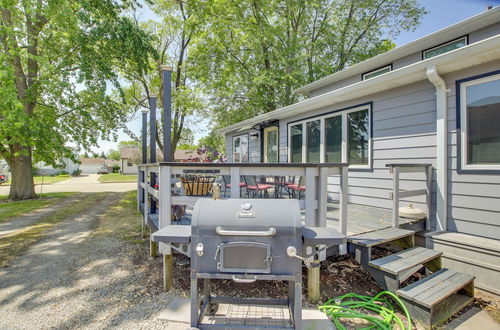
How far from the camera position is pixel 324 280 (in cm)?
315

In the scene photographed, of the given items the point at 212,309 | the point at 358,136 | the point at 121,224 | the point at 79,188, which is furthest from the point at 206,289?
the point at 79,188

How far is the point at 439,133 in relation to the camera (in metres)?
3.74

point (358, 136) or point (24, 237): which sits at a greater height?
point (358, 136)

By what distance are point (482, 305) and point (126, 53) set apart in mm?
11218

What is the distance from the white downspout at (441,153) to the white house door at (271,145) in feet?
15.1

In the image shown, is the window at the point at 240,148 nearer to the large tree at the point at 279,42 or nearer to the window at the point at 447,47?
the large tree at the point at 279,42

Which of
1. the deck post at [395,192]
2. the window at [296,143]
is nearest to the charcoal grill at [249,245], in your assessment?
the deck post at [395,192]

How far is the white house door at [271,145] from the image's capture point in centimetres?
803

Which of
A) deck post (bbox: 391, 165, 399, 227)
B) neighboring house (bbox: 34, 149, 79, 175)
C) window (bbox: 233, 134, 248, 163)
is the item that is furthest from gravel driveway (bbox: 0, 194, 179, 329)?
neighboring house (bbox: 34, 149, 79, 175)

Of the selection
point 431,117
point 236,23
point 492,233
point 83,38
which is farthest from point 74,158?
point 492,233

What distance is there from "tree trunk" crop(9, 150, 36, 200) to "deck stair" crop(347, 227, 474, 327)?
13118 mm

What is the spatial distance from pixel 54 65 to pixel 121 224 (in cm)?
784

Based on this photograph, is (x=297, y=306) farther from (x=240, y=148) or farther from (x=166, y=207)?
(x=240, y=148)

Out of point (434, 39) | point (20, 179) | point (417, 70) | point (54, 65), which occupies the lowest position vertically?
point (20, 179)
